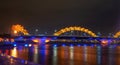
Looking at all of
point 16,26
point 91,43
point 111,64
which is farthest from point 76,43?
point 111,64

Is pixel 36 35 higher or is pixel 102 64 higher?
pixel 36 35

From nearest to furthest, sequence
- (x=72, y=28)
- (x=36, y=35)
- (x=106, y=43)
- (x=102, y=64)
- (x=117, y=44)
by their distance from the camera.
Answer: (x=102, y=64) < (x=36, y=35) < (x=106, y=43) < (x=117, y=44) < (x=72, y=28)

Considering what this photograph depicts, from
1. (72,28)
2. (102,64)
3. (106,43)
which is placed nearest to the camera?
(102,64)

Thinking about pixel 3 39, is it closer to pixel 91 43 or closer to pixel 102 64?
pixel 91 43

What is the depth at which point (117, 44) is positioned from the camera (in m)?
164

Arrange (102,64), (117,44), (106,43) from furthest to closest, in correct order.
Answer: (117,44)
(106,43)
(102,64)

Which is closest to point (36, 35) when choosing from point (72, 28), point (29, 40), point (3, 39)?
point (29, 40)

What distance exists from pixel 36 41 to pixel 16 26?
25.2m

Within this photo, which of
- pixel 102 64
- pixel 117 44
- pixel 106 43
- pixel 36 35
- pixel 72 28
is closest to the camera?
pixel 102 64

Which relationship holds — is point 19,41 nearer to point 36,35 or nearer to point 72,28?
point 36,35

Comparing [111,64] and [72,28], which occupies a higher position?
[72,28]

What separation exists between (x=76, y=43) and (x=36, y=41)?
2635 centimetres

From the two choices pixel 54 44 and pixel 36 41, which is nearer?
pixel 36 41

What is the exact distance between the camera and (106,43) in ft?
482
